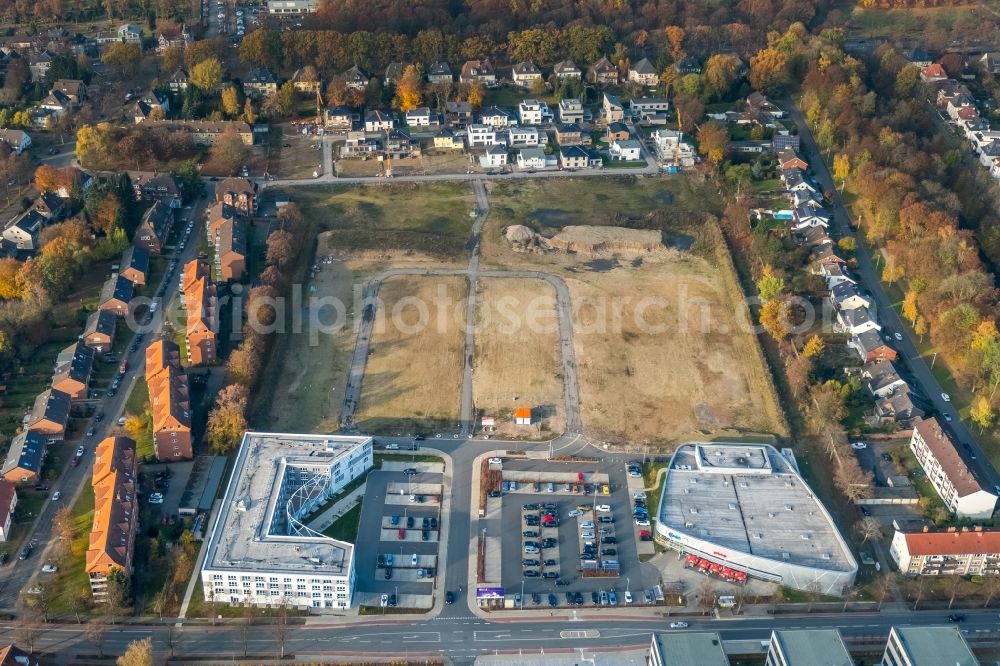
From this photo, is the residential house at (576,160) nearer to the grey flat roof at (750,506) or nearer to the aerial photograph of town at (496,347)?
the aerial photograph of town at (496,347)

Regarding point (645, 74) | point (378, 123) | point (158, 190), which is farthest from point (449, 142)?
point (158, 190)

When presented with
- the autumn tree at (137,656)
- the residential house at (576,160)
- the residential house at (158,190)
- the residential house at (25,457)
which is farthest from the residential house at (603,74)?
the autumn tree at (137,656)

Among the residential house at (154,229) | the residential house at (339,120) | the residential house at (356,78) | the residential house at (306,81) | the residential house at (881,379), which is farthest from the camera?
the residential house at (306,81)

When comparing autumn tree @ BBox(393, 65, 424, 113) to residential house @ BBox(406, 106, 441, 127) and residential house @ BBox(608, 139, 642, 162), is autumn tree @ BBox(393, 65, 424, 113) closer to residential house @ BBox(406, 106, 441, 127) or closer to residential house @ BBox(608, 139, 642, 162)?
residential house @ BBox(406, 106, 441, 127)

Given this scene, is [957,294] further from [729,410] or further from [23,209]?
[23,209]

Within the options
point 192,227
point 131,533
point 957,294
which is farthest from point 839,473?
point 192,227
